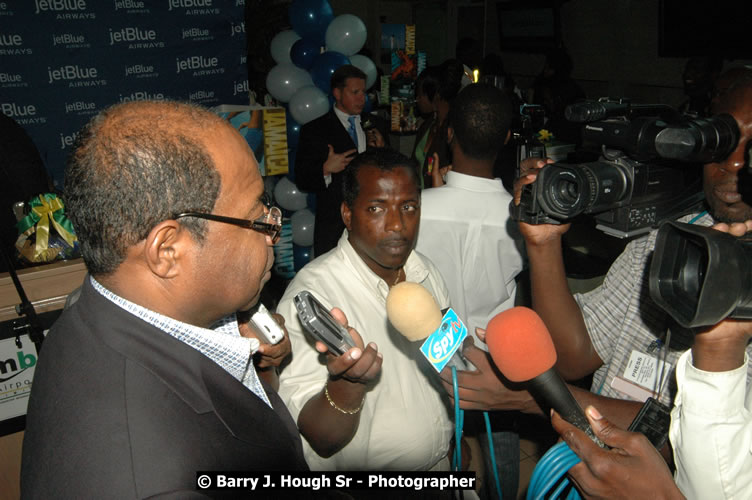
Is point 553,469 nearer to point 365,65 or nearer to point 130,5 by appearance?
point 365,65

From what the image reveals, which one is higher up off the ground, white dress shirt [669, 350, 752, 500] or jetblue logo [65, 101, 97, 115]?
jetblue logo [65, 101, 97, 115]

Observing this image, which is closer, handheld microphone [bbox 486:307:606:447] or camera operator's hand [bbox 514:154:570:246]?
handheld microphone [bbox 486:307:606:447]

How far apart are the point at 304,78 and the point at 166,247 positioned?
3803 mm

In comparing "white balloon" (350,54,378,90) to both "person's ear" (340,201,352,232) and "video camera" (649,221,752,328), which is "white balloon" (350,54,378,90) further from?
"video camera" (649,221,752,328)

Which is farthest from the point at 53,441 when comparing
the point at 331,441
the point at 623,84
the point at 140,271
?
the point at 623,84

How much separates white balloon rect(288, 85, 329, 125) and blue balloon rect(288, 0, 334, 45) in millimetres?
586

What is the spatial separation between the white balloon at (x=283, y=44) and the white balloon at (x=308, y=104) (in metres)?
0.55

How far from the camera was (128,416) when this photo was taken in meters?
0.73

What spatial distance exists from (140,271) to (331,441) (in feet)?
2.26

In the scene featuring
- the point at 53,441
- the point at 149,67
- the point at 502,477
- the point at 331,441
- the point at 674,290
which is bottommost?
the point at 502,477

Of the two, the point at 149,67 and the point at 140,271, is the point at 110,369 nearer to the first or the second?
the point at 140,271

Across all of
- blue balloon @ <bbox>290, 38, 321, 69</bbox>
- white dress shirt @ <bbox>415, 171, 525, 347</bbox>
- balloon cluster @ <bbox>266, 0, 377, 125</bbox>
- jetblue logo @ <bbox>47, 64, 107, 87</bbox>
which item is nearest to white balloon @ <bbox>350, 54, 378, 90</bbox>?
balloon cluster @ <bbox>266, 0, 377, 125</bbox>

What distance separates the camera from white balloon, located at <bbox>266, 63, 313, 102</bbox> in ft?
14.1

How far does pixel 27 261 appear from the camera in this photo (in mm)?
1957
